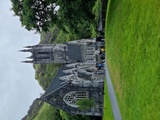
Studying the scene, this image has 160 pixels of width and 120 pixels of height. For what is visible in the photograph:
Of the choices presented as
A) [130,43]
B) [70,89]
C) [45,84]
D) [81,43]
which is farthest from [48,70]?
[130,43]

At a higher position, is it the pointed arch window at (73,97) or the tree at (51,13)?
the tree at (51,13)

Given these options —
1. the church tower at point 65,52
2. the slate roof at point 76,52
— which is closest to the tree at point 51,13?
the church tower at point 65,52

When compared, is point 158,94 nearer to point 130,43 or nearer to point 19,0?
point 130,43

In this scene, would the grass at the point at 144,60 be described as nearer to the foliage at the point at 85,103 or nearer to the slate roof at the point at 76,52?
the foliage at the point at 85,103

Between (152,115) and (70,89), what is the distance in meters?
40.4

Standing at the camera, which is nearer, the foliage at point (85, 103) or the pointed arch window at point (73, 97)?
the foliage at point (85, 103)

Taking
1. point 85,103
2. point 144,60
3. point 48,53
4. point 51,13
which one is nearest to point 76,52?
point 48,53

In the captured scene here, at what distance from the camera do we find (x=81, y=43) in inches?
3258

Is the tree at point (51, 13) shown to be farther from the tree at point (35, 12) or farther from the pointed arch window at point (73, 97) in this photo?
the pointed arch window at point (73, 97)

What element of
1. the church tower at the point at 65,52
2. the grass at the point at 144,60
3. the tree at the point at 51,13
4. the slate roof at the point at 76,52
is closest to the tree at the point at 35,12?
the tree at the point at 51,13

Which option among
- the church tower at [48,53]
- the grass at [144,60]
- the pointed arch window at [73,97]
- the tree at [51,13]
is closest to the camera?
the grass at [144,60]

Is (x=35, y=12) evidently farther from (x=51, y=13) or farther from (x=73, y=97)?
(x=73, y=97)

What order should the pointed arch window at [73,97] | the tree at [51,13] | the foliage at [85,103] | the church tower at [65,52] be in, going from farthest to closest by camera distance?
the church tower at [65,52] < the pointed arch window at [73,97] < the foliage at [85,103] < the tree at [51,13]

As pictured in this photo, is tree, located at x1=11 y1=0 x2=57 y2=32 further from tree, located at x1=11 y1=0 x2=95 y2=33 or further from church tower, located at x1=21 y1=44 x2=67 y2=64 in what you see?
church tower, located at x1=21 y1=44 x2=67 y2=64
